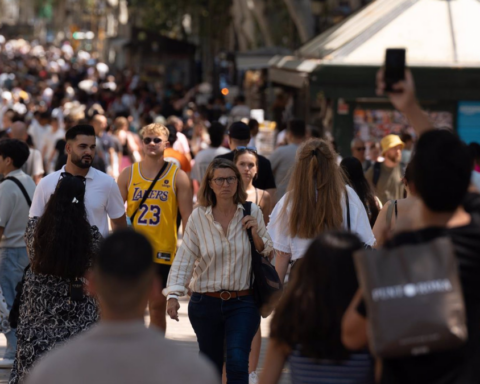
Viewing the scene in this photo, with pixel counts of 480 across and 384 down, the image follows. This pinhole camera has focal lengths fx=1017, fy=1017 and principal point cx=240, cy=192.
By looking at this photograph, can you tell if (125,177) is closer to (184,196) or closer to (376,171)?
(184,196)

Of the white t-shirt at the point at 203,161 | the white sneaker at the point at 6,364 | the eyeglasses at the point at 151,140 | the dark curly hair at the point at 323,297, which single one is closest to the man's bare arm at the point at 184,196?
the eyeglasses at the point at 151,140

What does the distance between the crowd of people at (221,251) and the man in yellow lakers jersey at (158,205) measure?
0.4 inches

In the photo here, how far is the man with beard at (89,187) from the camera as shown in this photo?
6473mm

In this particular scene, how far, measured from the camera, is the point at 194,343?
352 inches

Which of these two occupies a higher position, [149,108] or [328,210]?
[149,108]

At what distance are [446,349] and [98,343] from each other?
1.04 metres

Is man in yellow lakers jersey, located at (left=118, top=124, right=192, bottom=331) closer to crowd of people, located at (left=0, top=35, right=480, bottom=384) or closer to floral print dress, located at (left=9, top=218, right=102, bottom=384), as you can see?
crowd of people, located at (left=0, top=35, right=480, bottom=384)

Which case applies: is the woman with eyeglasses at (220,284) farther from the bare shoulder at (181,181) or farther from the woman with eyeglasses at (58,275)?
the bare shoulder at (181,181)

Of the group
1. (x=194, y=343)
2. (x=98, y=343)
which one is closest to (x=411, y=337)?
(x=98, y=343)

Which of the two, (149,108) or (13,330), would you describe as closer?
(13,330)

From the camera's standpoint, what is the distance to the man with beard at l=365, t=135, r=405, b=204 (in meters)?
10.3

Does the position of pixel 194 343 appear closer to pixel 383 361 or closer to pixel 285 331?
pixel 285 331

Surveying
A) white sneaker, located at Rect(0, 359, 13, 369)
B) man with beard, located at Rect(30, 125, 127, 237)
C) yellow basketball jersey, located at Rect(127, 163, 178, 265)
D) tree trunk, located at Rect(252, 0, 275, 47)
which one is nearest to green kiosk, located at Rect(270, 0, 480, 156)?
yellow basketball jersey, located at Rect(127, 163, 178, 265)

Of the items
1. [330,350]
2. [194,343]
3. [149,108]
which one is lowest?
[194,343]
